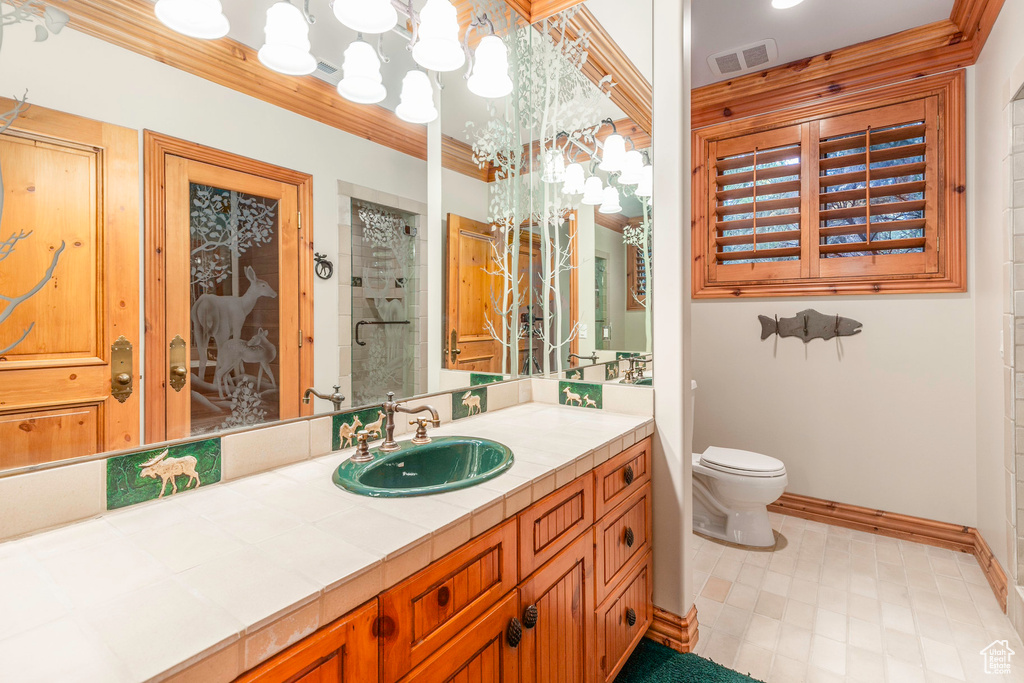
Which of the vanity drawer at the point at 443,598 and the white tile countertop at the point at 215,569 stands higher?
the white tile countertop at the point at 215,569

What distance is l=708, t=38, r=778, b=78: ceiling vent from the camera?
2584 mm

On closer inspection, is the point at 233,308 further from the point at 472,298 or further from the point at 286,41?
the point at 472,298

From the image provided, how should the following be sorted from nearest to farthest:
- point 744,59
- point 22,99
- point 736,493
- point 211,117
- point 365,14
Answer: point 22,99
point 211,117
point 365,14
point 736,493
point 744,59

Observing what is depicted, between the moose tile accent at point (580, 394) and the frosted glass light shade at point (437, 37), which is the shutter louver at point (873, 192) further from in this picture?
the frosted glass light shade at point (437, 37)

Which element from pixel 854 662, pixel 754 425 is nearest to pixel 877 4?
pixel 754 425

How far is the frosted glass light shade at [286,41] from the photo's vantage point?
1151 mm

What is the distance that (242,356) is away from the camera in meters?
1.16

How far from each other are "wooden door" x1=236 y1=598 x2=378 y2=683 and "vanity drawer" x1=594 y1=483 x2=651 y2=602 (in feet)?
2.68

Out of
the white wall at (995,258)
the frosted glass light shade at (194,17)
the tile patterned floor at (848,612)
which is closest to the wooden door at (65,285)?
the frosted glass light shade at (194,17)

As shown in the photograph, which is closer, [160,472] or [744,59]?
[160,472]

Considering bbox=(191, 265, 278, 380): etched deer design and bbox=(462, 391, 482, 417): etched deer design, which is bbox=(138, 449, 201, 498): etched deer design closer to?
bbox=(191, 265, 278, 380): etched deer design

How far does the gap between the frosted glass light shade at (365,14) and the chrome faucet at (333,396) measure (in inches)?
37.9

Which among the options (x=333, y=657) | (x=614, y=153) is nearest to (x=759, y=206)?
(x=614, y=153)

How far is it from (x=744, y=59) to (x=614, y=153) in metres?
Result: 1.37
